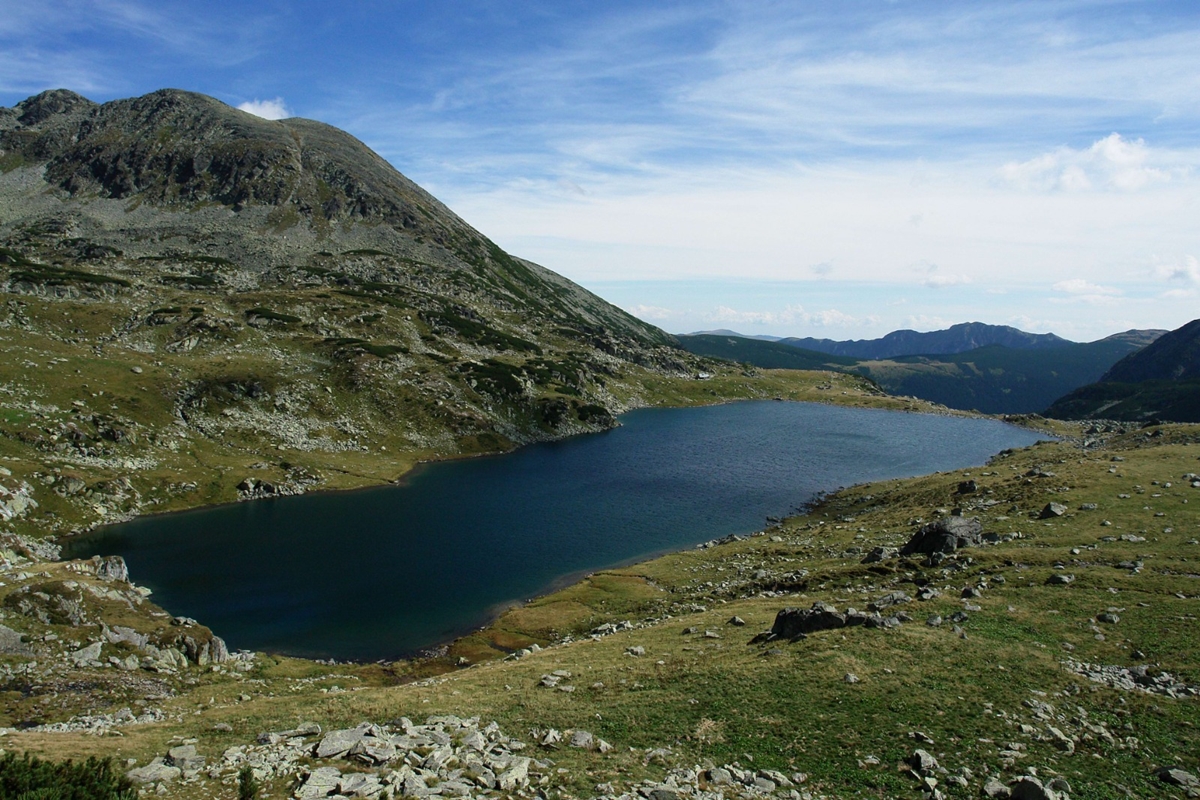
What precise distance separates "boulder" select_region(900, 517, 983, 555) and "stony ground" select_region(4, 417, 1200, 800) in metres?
0.69

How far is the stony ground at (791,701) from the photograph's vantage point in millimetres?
21031

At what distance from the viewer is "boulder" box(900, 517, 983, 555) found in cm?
5012

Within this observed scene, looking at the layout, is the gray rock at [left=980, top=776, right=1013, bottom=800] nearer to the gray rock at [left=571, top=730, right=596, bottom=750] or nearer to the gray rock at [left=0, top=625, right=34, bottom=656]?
the gray rock at [left=571, top=730, right=596, bottom=750]

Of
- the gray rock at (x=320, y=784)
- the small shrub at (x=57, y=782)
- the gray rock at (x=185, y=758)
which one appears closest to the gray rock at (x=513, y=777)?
the gray rock at (x=320, y=784)

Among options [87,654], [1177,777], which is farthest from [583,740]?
[87,654]

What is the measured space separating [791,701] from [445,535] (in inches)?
2550

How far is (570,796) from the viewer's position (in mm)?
Result: 20031

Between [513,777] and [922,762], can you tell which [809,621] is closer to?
[922,762]

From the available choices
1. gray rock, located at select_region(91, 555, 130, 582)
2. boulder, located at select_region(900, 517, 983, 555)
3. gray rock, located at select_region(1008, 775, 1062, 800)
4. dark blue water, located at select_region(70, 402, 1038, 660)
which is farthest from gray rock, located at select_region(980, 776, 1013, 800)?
gray rock, located at select_region(91, 555, 130, 582)

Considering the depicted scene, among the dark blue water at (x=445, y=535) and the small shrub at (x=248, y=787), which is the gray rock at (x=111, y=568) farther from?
the small shrub at (x=248, y=787)

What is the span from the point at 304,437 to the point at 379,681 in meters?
87.9

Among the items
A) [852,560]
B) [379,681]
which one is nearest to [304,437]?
[379,681]

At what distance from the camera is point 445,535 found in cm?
8362

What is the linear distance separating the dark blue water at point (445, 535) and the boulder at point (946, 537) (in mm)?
35723
